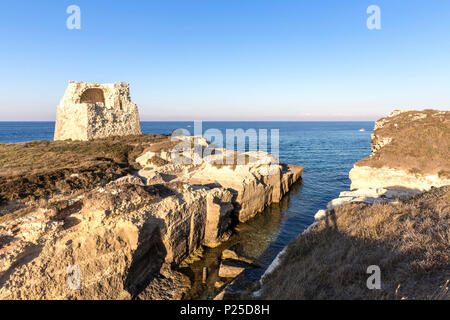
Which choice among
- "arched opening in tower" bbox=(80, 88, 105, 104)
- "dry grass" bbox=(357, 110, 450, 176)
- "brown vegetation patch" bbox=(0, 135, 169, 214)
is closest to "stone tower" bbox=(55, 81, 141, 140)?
"arched opening in tower" bbox=(80, 88, 105, 104)

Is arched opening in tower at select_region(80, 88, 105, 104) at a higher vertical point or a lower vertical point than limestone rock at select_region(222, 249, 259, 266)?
higher

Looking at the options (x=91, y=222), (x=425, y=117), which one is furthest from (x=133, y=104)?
(x=425, y=117)

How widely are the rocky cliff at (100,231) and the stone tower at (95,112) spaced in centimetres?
1265

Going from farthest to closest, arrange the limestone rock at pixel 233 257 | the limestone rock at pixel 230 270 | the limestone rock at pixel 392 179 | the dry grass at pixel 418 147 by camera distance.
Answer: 1. the dry grass at pixel 418 147
2. the limestone rock at pixel 392 179
3. the limestone rock at pixel 233 257
4. the limestone rock at pixel 230 270

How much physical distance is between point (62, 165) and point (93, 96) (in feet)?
63.0

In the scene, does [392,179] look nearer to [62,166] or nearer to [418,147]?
[418,147]

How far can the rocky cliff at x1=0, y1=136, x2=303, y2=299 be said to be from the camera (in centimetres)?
847

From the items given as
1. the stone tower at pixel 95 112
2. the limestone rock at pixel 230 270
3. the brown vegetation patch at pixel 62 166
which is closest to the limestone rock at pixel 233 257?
the limestone rock at pixel 230 270

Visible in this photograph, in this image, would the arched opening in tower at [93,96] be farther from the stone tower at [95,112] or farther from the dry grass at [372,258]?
the dry grass at [372,258]

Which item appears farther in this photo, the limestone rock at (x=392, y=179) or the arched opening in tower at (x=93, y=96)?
the arched opening in tower at (x=93, y=96)

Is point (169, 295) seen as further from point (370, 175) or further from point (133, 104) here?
point (133, 104)

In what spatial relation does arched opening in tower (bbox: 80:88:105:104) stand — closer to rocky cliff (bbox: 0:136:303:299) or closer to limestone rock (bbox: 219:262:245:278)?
rocky cliff (bbox: 0:136:303:299)

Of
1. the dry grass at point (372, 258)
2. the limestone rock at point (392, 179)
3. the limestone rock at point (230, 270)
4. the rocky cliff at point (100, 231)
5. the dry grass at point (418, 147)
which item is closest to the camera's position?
the dry grass at point (372, 258)

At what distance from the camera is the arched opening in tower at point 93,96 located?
32688 millimetres
